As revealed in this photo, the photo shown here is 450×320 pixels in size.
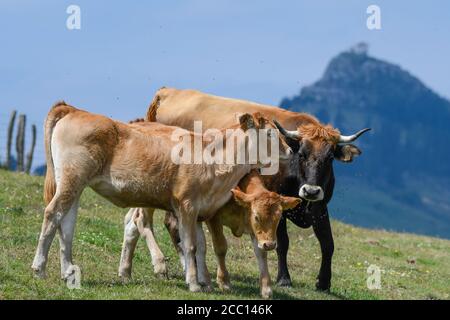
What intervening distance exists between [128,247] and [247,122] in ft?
8.70

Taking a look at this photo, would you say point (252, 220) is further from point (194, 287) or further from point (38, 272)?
point (38, 272)

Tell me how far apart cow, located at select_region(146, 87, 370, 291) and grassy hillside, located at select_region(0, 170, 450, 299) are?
2.29 feet

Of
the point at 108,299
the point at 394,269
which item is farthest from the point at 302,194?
the point at 394,269

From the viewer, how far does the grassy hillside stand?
1159 centimetres

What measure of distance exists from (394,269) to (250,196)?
876 cm

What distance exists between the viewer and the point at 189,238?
11.9m

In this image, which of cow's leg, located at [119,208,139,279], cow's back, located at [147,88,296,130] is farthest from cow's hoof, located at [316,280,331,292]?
cow's leg, located at [119,208,139,279]

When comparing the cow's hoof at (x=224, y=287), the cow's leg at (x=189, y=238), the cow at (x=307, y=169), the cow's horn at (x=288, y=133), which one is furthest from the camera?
the cow at (x=307, y=169)

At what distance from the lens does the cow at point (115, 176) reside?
1175 cm

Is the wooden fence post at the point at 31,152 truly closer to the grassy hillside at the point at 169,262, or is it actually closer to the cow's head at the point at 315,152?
the grassy hillside at the point at 169,262

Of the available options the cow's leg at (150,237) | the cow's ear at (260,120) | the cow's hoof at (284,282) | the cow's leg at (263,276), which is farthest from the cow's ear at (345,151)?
the cow's leg at (150,237)

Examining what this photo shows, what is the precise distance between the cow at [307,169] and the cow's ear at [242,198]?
1.38 meters

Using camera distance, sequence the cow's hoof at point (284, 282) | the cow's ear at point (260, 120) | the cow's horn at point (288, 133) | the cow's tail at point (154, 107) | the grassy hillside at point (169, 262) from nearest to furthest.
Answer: the grassy hillside at point (169, 262) → the cow's ear at point (260, 120) → the cow's horn at point (288, 133) → the cow's hoof at point (284, 282) → the cow's tail at point (154, 107)

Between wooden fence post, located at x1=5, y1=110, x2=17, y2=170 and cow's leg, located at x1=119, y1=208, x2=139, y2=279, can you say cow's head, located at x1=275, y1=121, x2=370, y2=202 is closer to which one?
cow's leg, located at x1=119, y1=208, x2=139, y2=279
